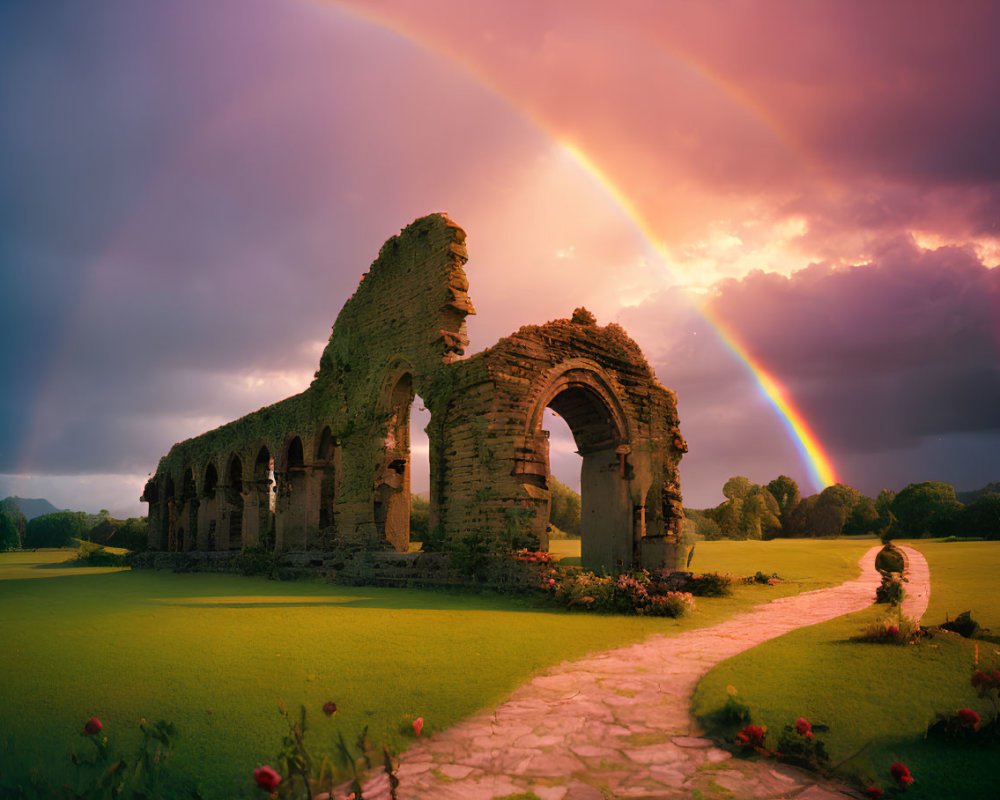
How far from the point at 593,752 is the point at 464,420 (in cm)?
884

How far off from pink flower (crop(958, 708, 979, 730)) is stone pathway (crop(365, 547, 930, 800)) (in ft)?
2.62

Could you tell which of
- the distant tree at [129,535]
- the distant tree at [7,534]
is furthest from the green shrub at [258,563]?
the distant tree at [7,534]

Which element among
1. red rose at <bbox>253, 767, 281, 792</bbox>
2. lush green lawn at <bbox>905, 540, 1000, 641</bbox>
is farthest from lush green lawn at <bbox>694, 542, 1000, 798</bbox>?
red rose at <bbox>253, 767, 281, 792</bbox>

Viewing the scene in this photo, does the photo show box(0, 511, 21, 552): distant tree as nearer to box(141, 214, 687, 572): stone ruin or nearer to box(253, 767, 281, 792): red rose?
box(141, 214, 687, 572): stone ruin

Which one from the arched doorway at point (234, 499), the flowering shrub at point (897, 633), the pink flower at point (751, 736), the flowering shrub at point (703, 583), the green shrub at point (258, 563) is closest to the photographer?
the pink flower at point (751, 736)

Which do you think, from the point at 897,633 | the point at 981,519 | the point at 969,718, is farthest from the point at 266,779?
the point at 981,519

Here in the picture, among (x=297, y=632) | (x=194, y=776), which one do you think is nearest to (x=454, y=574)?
(x=297, y=632)

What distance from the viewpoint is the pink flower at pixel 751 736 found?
10.3 feet

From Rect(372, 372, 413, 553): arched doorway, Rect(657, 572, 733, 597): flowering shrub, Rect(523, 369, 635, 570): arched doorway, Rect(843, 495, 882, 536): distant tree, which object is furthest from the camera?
Rect(843, 495, 882, 536): distant tree

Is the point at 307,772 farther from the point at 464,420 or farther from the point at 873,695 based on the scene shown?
the point at 464,420

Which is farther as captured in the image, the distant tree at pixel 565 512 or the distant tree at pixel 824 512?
the distant tree at pixel 565 512

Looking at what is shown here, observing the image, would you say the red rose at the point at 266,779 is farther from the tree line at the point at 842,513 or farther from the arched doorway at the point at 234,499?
the tree line at the point at 842,513

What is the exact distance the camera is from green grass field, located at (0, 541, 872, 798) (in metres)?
3.40

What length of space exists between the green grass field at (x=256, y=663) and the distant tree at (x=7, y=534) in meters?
35.3
